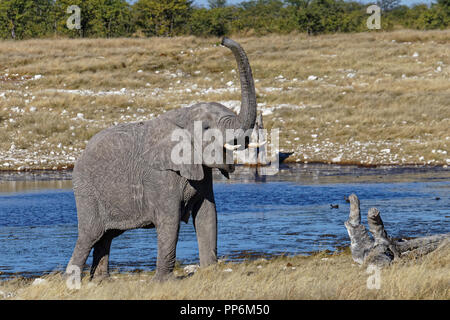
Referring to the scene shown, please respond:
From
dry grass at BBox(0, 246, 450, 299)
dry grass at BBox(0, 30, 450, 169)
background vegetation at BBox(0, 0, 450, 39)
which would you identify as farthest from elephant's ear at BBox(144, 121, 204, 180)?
background vegetation at BBox(0, 0, 450, 39)

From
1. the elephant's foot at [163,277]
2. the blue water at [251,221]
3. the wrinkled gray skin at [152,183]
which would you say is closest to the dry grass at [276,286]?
the elephant's foot at [163,277]

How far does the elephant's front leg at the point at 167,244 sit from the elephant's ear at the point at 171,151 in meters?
0.55

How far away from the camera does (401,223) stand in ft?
48.5

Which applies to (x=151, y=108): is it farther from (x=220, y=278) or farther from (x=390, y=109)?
(x=220, y=278)

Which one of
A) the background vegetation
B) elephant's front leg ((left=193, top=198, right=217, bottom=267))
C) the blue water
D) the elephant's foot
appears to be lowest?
the blue water

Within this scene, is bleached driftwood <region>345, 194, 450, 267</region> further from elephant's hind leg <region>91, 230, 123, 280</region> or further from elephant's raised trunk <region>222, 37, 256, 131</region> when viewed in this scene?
elephant's hind leg <region>91, 230, 123, 280</region>

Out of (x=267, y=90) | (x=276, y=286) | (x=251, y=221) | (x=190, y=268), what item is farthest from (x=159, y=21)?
(x=276, y=286)

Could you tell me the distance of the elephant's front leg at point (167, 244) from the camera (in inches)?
346

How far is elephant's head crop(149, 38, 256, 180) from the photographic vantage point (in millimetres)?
8414

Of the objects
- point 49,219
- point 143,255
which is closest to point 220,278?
point 143,255

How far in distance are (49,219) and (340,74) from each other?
24.1m

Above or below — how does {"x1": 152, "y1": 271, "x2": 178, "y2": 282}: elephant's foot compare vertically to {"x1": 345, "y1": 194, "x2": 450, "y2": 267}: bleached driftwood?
below

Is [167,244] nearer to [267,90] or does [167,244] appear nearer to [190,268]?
[190,268]

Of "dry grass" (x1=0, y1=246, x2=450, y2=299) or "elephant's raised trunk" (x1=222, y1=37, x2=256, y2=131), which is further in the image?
"elephant's raised trunk" (x1=222, y1=37, x2=256, y2=131)
